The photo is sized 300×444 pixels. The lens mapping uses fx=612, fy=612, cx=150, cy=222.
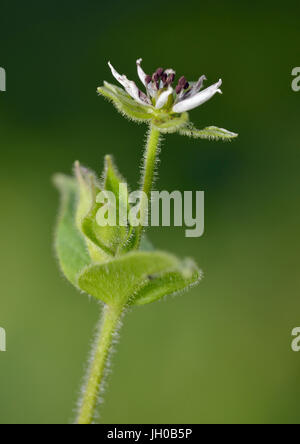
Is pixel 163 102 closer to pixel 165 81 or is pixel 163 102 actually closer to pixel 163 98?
pixel 163 98

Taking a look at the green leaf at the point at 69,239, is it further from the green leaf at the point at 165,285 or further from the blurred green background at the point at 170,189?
the blurred green background at the point at 170,189

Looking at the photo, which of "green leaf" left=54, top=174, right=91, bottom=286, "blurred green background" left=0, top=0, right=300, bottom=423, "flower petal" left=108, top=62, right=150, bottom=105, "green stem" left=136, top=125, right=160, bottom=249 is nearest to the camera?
"green stem" left=136, top=125, right=160, bottom=249

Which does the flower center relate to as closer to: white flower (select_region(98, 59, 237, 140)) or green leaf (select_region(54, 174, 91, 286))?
white flower (select_region(98, 59, 237, 140))

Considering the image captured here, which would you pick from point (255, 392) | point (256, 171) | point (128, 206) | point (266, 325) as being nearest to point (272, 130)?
point (256, 171)

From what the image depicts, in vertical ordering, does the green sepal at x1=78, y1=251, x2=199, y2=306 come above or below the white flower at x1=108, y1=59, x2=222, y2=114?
below

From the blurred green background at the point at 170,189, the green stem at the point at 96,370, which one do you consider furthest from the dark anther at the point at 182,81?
the blurred green background at the point at 170,189

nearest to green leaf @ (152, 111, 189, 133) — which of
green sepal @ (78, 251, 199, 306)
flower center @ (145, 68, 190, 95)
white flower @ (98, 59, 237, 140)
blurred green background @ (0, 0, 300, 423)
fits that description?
white flower @ (98, 59, 237, 140)

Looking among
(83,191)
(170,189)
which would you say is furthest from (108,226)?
(170,189)
